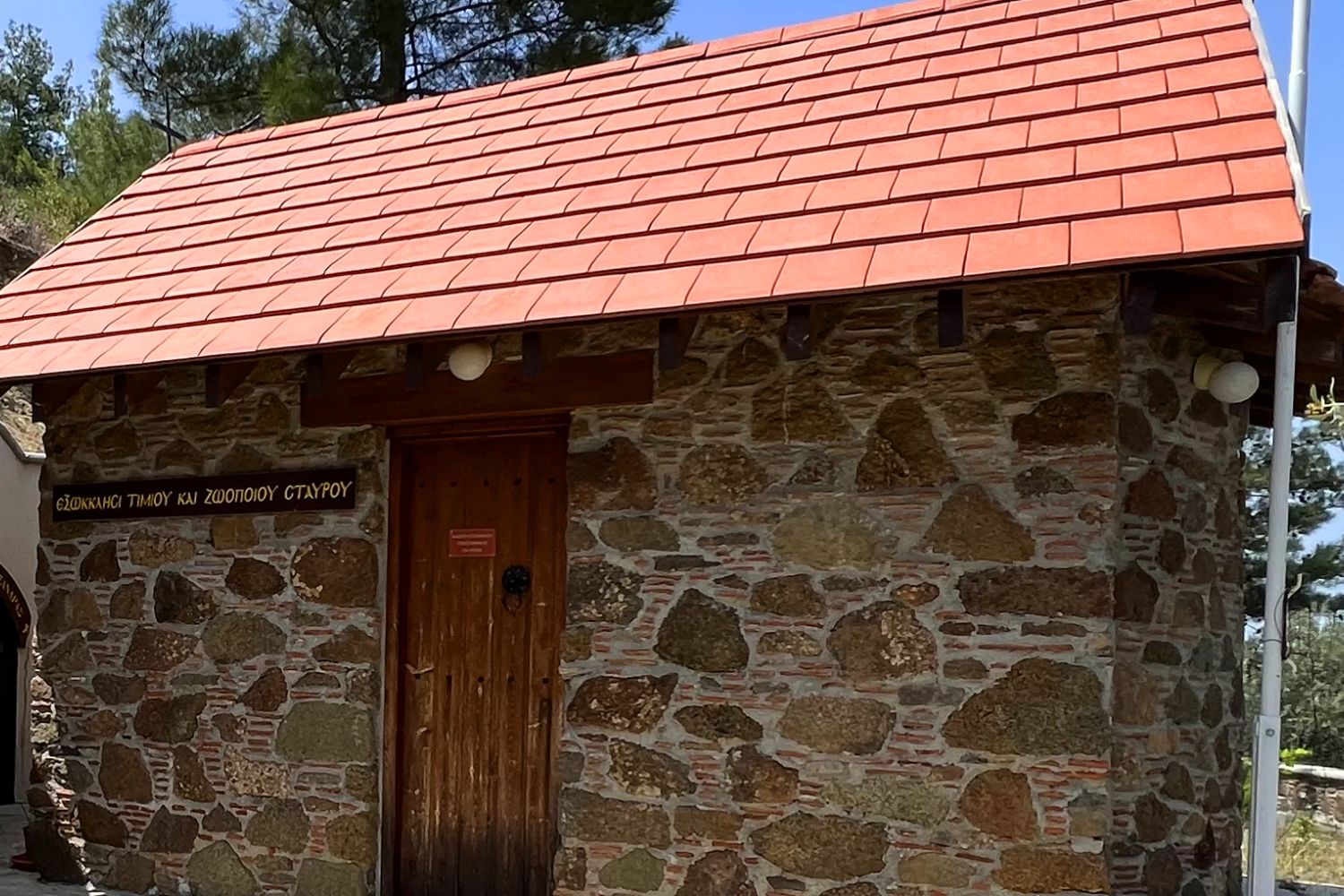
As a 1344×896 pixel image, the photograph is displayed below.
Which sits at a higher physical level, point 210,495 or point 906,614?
point 210,495

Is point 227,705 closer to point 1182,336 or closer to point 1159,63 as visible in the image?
point 1182,336

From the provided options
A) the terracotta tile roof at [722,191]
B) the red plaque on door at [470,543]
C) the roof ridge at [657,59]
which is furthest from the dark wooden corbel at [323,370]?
the roof ridge at [657,59]

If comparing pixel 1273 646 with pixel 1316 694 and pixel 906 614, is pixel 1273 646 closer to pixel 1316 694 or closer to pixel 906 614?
pixel 906 614

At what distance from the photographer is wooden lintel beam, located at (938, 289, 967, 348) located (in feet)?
15.0

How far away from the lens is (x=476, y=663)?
240 inches

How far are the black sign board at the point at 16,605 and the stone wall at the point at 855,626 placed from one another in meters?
4.51

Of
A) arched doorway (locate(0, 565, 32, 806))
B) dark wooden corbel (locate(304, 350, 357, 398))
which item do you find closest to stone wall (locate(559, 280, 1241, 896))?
dark wooden corbel (locate(304, 350, 357, 398))

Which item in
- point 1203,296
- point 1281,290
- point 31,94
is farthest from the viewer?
point 31,94

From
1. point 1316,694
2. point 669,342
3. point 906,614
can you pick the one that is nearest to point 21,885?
point 669,342

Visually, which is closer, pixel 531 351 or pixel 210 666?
pixel 531 351

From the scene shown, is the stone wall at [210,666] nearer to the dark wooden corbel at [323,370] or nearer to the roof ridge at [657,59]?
the dark wooden corbel at [323,370]

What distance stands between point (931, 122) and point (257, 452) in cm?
357

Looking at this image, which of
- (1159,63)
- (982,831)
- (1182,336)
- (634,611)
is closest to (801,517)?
(634,611)

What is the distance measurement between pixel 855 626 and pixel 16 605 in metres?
7.49
